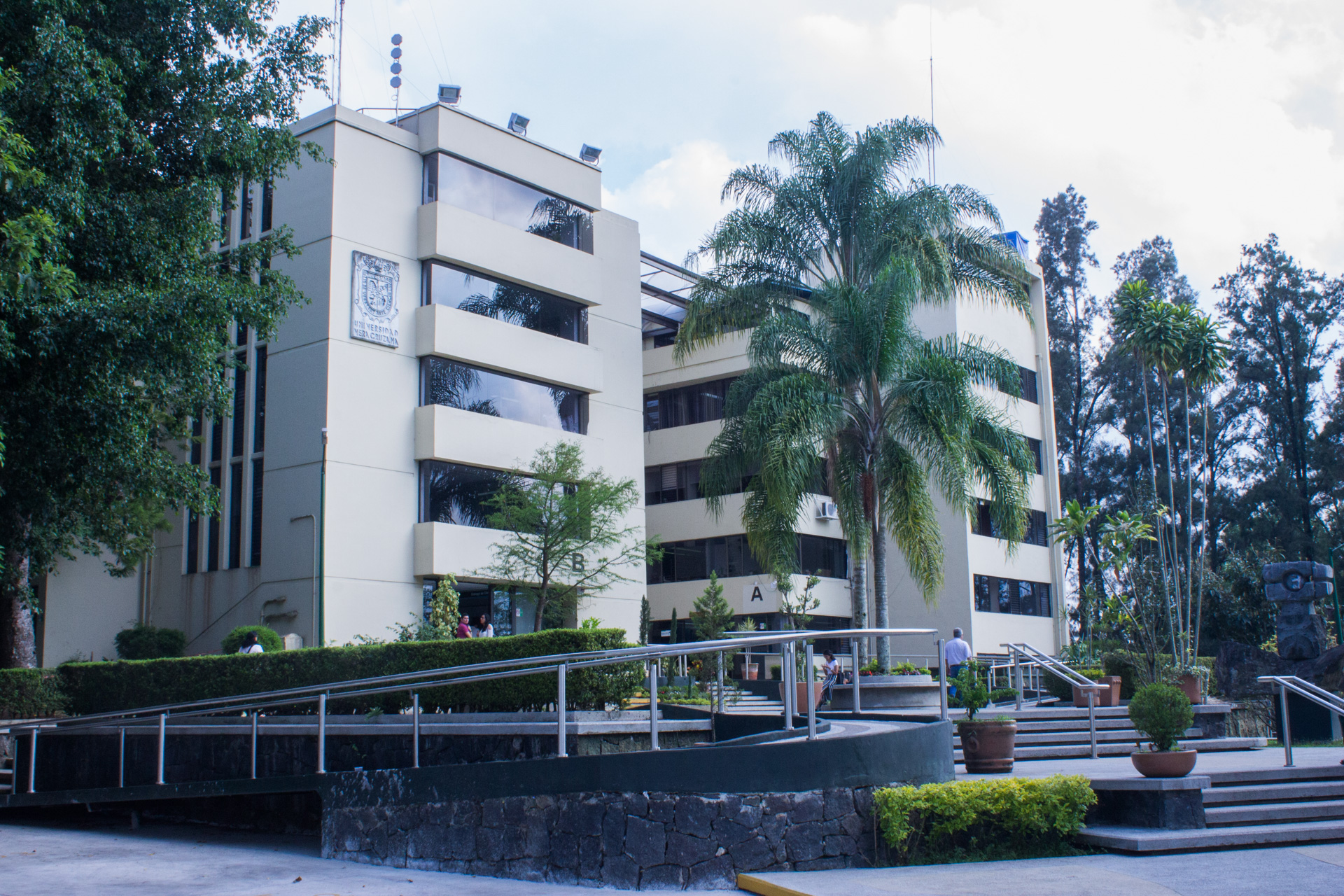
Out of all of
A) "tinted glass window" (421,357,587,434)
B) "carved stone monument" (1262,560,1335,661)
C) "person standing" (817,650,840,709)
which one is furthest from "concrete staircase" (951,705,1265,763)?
"tinted glass window" (421,357,587,434)

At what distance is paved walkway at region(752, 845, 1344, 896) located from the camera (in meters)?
7.97

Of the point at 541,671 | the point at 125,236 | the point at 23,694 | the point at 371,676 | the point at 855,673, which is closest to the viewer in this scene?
the point at 541,671

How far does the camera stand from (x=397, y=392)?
96.3 feet

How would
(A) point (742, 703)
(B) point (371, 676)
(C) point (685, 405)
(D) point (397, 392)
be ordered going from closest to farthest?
(B) point (371, 676)
(A) point (742, 703)
(D) point (397, 392)
(C) point (685, 405)

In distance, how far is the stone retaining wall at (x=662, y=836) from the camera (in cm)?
921

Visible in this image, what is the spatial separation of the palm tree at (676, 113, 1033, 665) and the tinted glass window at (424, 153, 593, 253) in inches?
313

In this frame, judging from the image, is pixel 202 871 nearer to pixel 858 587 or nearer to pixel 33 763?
pixel 33 763

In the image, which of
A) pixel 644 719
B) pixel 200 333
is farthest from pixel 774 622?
pixel 644 719

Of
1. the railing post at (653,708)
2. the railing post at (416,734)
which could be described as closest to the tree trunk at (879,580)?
the railing post at (416,734)

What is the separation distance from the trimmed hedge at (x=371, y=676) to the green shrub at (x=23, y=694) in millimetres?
3516

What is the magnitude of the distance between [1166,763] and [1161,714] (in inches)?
16.7

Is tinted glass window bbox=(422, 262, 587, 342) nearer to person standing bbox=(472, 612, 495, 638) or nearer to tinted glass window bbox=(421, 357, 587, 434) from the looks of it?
tinted glass window bbox=(421, 357, 587, 434)

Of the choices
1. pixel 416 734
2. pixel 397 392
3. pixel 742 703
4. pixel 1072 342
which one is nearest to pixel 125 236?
pixel 416 734

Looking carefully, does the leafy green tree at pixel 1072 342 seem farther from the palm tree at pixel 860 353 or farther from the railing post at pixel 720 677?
the railing post at pixel 720 677
